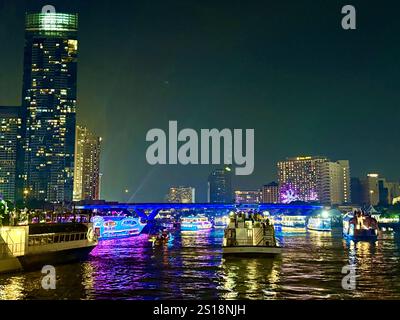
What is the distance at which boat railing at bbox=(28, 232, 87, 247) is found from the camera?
174 ft

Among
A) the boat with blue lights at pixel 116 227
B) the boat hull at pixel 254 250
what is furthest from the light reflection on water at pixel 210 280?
the boat with blue lights at pixel 116 227

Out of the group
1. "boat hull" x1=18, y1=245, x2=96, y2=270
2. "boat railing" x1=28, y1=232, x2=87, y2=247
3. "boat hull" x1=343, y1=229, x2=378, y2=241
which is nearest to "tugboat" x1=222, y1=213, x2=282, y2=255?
"boat hull" x1=18, y1=245, x2=96, y2=270

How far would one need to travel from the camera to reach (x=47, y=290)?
120 ft

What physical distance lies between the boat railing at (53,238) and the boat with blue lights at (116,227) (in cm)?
6323

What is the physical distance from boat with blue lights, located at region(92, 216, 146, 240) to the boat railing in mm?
63225

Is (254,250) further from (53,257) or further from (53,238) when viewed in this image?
(53,238)

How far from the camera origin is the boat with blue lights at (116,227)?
138 metres

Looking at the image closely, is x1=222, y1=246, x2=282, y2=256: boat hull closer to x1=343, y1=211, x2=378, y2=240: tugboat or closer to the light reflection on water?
the light reflection on water

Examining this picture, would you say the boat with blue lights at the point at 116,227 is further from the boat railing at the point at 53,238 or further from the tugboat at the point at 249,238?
the tugboat at the point at 249,238

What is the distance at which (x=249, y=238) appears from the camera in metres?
65.9

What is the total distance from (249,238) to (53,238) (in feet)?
87.1

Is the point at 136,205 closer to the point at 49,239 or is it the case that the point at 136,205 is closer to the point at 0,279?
the point at 49,239
